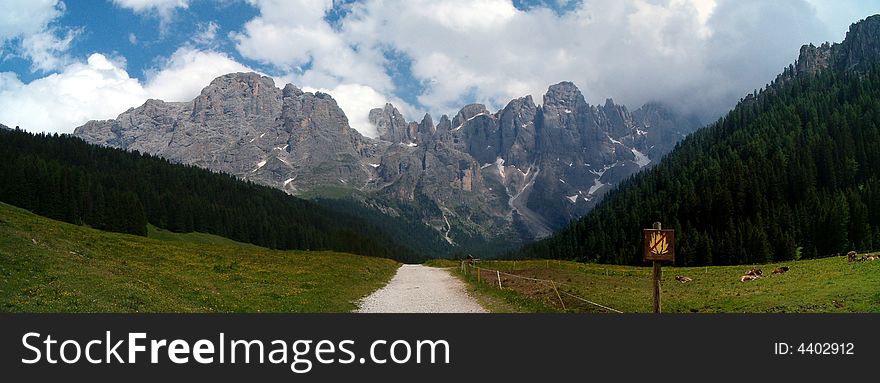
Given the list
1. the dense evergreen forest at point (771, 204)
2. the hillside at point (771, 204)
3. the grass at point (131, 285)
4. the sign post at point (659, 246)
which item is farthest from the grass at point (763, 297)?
the hillside at point (771, 204)

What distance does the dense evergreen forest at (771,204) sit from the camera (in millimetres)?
104250

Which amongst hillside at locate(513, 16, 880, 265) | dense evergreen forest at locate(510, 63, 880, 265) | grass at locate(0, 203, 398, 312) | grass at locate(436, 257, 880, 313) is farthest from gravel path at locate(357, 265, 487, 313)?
hillside at locate(513, 16, 880, 265)

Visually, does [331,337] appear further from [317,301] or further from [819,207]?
[819,207]

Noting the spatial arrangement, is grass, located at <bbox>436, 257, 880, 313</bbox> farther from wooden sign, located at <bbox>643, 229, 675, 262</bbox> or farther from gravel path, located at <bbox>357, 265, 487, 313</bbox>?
wooden sign, located at <bbox>643, 229, 675, 262</bbox>

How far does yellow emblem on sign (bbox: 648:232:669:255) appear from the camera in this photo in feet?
56.6

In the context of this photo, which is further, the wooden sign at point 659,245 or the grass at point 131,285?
the grass at point 131,285

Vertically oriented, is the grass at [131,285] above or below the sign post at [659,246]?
below

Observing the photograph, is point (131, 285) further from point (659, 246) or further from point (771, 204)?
point (771, 204)

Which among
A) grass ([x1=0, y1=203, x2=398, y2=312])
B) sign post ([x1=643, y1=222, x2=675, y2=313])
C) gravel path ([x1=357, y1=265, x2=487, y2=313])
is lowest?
gravel path ([x1=357, y1=265, x2=487, y2=313])

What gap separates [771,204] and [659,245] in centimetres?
14308

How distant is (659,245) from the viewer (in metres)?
17.4

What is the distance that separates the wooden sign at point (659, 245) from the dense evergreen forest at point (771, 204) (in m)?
105

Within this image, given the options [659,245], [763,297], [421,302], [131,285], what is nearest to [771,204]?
[763,297]

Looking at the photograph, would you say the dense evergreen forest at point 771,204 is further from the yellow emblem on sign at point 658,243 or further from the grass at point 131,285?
the yellow emblem on sign at point 658,243
